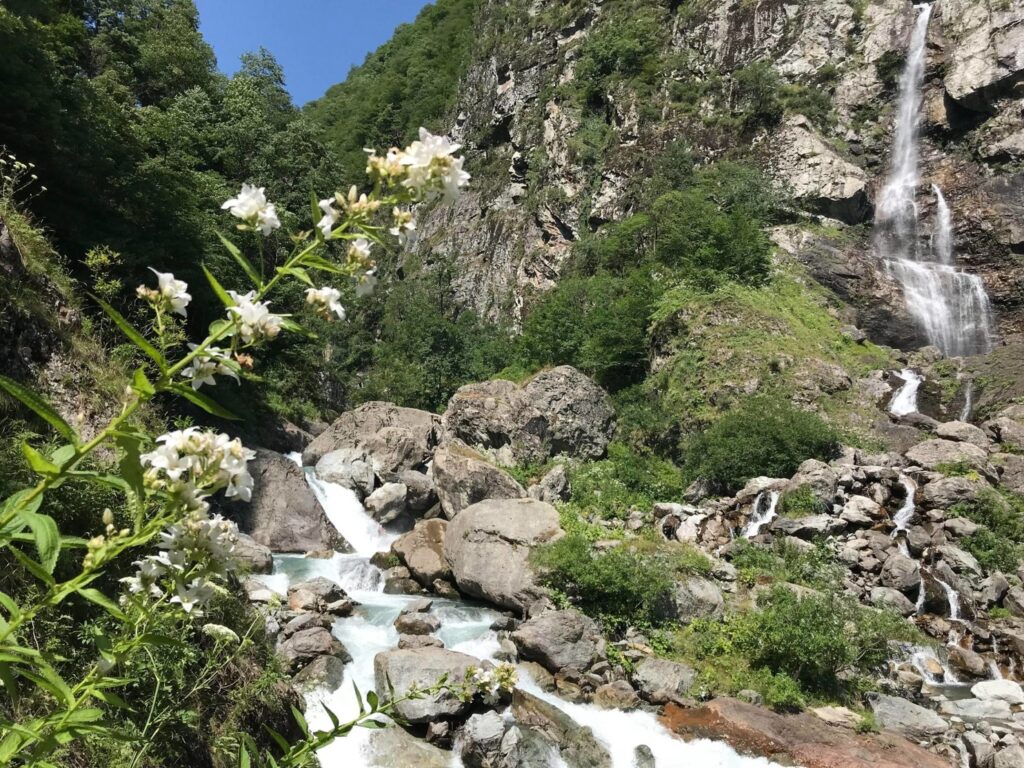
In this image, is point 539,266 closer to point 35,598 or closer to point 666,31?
point 666,31

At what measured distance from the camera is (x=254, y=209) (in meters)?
1.81

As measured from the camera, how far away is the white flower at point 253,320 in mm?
1611

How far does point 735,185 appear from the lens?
30203 mm

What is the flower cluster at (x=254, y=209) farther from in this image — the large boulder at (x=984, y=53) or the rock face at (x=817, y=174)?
the large boulder at (x=984, y=53)

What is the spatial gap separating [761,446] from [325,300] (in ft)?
60.8

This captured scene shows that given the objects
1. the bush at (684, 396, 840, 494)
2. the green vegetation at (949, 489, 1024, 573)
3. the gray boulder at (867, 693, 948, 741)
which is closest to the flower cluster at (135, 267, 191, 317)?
the gray boulder at (867, 693, 948, 741)

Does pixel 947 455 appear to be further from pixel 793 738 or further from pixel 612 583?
pixel 793 738

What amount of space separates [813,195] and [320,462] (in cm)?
2516

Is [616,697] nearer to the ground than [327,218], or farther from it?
nearer to the ground

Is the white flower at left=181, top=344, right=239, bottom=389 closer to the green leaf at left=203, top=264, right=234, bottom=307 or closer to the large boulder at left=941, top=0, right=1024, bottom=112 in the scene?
the green leaf at left=203, top=264, right=234, bottom=307

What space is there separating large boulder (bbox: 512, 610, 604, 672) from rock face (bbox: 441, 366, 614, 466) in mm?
9487

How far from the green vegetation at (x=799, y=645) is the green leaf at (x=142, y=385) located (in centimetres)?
1113

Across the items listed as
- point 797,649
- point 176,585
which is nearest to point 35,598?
point 176,585

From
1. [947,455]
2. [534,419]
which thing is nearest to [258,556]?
[534,419]
